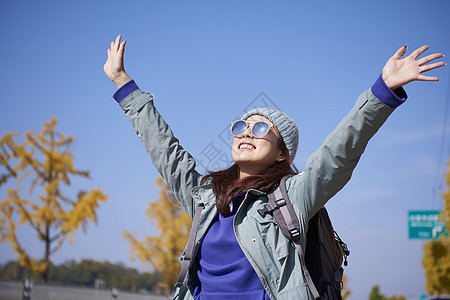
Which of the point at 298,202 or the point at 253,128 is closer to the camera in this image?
the point at 298,202

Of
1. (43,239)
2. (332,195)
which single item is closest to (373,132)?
(332,195)

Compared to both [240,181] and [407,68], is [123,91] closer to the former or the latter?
[240,181]

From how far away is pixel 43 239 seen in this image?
1494 cm

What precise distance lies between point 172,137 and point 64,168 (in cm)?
1390

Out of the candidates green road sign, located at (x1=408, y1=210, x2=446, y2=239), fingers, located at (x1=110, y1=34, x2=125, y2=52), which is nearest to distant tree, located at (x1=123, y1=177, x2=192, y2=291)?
green road sign, located at (x1=408, y1=210, x2=446, y2=239)

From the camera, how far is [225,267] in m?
2.37

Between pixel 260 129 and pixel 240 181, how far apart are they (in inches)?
13.4

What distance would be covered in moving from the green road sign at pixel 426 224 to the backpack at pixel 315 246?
17.8 metres

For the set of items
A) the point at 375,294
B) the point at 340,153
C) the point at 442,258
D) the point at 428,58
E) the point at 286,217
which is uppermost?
the point at 428,58

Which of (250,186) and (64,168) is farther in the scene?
(64,168)

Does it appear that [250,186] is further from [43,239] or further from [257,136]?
[43,239]

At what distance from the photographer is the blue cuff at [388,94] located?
203 cm

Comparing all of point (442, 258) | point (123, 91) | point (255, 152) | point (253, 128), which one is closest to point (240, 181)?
point (255, 152)

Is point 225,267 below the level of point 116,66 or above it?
below
